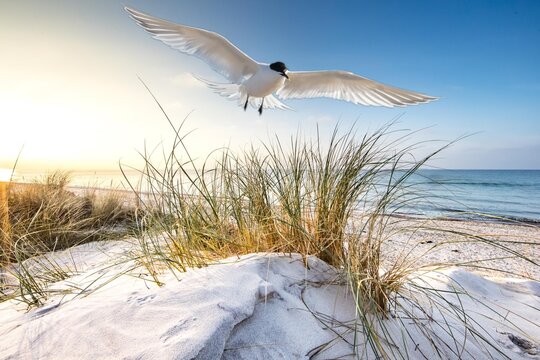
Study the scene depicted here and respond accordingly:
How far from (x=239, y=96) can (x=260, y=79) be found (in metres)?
0.95

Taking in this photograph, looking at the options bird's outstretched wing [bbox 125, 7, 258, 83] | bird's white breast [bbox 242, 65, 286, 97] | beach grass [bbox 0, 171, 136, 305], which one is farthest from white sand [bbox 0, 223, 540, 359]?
bird's white breast [bbox 242, 65, 286, 97]

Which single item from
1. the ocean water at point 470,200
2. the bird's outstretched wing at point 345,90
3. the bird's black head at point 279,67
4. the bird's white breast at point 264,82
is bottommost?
the ocean water at point 470,200

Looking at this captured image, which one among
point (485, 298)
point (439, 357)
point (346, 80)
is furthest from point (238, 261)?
point (346, 80)

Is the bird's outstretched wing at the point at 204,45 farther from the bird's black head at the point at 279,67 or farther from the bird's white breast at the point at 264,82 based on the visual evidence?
the bird's black head at the point at 279,67

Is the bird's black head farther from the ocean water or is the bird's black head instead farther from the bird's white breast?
the ocean water

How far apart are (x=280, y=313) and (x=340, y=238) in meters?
0.56

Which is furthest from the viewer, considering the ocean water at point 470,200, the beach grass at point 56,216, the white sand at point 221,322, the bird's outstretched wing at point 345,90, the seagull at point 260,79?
the seagull at point 260,79

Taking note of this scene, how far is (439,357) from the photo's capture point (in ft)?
3.81

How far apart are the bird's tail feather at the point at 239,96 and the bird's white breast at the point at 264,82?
14.9 inches

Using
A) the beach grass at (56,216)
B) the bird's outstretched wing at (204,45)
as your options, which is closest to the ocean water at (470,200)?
the beach grass at (56,216)

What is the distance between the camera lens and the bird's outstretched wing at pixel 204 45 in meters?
4.16

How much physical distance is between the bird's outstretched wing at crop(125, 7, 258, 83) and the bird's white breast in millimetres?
186

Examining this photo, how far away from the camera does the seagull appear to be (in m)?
4.12

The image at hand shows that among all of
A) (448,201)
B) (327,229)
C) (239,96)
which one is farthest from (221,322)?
(448,201)
